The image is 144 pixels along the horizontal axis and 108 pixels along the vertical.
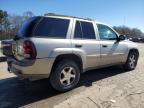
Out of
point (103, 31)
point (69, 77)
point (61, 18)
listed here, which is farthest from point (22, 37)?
point (103, 31)

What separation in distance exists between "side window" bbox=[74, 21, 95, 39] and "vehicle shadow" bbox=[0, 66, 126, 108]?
4.49 feet

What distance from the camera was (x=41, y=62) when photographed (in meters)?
4.38

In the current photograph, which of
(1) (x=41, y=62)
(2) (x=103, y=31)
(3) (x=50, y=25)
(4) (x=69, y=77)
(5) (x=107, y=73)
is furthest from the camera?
(5) (x=107, y=73)

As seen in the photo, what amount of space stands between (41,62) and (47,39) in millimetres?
535

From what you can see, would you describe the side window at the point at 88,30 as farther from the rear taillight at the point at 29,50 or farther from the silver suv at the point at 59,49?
the rear taillight at the point at 29,50

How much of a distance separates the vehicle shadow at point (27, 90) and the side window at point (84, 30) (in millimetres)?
1369

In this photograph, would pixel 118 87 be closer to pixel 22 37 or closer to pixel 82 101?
pixel 82 101

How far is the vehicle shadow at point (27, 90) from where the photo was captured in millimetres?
4509

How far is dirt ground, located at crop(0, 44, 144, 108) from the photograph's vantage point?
14.0 feet

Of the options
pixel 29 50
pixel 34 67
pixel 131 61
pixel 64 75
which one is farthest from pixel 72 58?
pixel 131 61

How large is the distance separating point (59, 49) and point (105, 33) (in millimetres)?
2146

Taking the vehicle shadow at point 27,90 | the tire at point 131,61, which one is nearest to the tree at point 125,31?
the tire at point 131,61

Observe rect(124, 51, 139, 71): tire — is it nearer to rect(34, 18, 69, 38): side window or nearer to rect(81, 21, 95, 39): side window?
rect(81, 21, 95, 39): side window

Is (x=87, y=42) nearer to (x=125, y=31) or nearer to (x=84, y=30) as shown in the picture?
(x=84, y=30)
